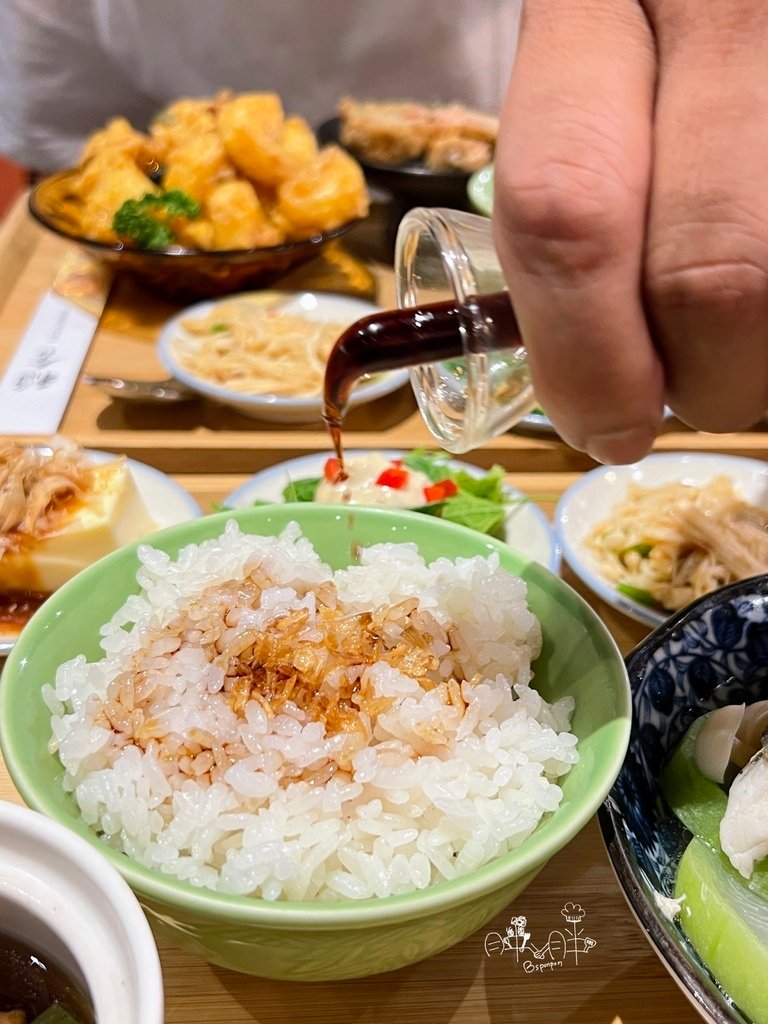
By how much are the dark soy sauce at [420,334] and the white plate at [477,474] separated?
802mm

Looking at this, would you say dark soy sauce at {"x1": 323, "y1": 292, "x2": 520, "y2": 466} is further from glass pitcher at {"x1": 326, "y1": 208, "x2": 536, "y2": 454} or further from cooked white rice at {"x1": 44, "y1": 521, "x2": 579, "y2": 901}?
cooked white rice at {"x1": 44, "y1": 521, "x2": 579, "y2": 901}

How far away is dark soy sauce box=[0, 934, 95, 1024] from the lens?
0.77m

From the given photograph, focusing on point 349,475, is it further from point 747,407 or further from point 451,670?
point 747,407

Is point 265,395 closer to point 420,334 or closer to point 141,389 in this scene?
point 141,389

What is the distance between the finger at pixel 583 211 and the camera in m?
0.81

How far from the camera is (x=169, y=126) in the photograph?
10.8 ft

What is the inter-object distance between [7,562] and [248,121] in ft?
6.47

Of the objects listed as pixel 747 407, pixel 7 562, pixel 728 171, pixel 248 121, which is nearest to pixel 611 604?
pixel 747 407

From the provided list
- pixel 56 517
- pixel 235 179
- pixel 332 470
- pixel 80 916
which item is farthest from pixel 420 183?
pixel 80 916

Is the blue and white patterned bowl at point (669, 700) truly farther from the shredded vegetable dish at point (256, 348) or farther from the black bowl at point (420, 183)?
the black bowl at point (420, 183)

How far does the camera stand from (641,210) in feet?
2.73

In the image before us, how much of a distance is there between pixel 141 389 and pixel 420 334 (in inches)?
61.2

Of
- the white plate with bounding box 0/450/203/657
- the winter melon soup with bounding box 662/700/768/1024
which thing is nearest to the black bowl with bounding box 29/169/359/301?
the white plate with bounding box 0/450/203/657

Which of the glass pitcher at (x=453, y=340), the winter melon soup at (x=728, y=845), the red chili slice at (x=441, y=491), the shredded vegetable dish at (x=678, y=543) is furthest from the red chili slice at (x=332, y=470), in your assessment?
the winter melon soup at (x=728, y=845)
